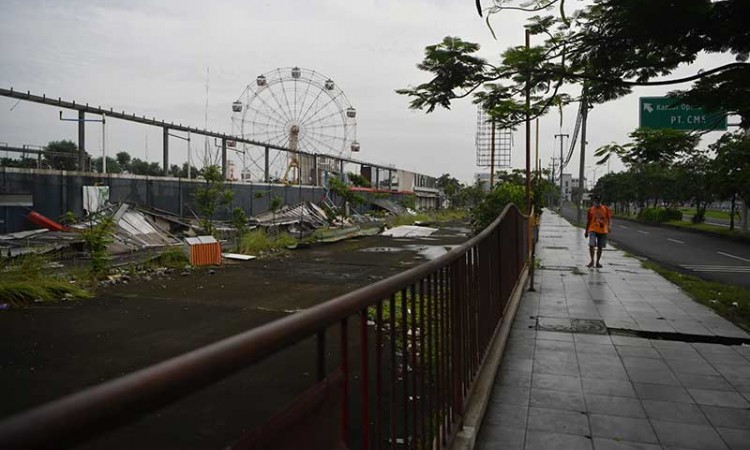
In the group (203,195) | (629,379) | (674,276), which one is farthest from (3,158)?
(674,276)

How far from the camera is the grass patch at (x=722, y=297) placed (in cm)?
639

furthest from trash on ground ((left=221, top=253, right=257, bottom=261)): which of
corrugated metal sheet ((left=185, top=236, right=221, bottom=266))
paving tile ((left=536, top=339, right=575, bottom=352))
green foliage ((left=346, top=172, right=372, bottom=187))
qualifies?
green foliage ((left=346, top=172, right=372, bottom=187))

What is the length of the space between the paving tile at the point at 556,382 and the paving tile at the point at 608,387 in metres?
0.07

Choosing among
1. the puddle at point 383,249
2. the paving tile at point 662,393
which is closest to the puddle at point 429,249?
the puddle at point 383,249

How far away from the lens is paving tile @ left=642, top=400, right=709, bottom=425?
3.39 m

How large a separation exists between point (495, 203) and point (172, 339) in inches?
321

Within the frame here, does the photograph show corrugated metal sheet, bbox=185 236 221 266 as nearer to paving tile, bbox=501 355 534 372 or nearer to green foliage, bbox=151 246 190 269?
green foliage, bbox=151 246 190 269

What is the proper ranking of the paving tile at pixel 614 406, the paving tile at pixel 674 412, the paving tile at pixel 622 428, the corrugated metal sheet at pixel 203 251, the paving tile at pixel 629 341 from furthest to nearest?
the corrugated metal sheet at pixel 203 251
the paving tile at pixel 629 341
the paving tile at pixel 614 406
the paving tile at pixel 674 412
the paving tile at pixel 622 428

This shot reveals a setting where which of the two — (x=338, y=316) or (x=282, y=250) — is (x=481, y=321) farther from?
(x=282, y=250)

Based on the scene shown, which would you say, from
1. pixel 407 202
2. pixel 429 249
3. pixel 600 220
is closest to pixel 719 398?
pixel 600 220

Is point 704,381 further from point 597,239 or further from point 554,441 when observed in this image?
point 597,239

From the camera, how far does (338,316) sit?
53.8 inches

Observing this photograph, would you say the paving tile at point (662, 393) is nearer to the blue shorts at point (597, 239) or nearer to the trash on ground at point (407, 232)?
the blue shorts at point (597, 239)

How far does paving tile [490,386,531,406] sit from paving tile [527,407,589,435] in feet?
0.48
